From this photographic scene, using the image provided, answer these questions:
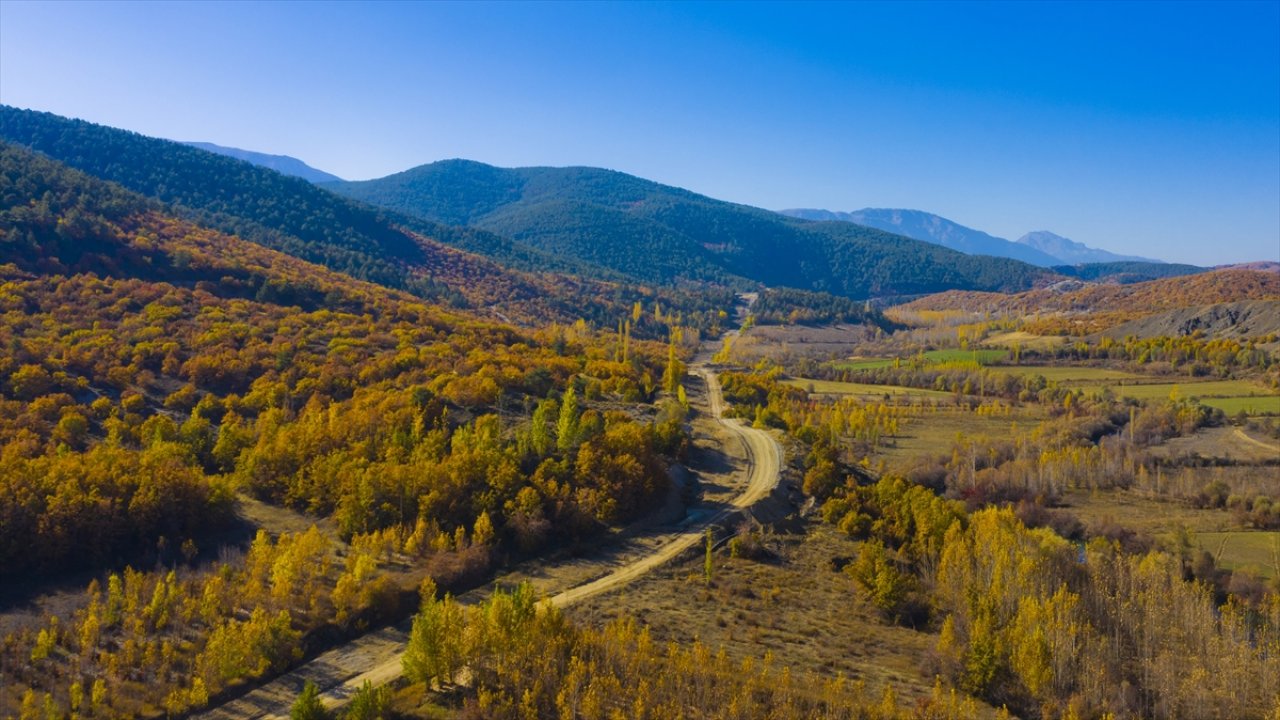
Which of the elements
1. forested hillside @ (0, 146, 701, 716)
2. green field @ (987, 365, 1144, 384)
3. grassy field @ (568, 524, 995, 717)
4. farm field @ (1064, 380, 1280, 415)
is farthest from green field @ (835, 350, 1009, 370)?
grassy field @ (568, 524, 995, 717)

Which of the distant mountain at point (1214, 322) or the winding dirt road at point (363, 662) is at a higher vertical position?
the distant mountain at point (1214, 322)

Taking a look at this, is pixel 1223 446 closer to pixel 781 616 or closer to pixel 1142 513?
pixel 1142 513

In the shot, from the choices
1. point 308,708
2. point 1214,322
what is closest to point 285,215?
point 308,708

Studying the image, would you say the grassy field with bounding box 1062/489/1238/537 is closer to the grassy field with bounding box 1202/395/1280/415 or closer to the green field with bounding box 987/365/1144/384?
the grassy field with bounding box 1202/395/1280/415

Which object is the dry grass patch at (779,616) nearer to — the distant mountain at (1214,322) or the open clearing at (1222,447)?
the open clearing at (1222,447)

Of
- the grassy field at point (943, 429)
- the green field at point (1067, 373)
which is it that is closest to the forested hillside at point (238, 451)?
the grassy field at point (943, 429)

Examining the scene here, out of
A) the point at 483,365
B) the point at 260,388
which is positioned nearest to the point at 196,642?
the point at 260,388

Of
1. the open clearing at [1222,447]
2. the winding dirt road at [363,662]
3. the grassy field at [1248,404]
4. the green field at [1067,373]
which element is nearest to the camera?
the winding dirt road at [363,662]
